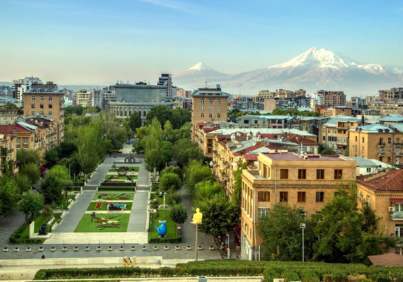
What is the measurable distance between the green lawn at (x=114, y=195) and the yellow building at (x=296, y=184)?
97.3ft

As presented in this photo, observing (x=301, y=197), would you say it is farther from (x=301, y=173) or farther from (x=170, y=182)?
(x=170, y=182)

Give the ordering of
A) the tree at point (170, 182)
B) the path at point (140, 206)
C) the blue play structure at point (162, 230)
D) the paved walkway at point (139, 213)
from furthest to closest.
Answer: the tree at point (170, 182)
the path at point (140, 206)
the paved walkway at point (139, 213)
the blue play structure at point (162, 230)

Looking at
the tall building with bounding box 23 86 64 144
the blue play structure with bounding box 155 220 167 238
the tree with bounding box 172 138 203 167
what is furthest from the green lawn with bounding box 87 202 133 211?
the tall building with bounding box 23 86 64 144

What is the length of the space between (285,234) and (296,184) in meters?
3.80

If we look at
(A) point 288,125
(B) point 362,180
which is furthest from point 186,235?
(A) point 288,125

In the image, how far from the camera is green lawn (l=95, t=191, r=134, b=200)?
65.9m

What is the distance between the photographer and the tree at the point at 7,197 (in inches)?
1969

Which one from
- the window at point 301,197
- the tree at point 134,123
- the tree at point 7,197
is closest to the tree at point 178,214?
the tree at point 7,197

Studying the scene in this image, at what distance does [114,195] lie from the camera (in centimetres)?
6775

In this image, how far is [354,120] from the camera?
93.6 meters

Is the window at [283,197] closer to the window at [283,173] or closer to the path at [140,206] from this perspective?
the window at [283,173]

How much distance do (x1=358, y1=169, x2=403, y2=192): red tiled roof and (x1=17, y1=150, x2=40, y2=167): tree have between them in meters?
43.4

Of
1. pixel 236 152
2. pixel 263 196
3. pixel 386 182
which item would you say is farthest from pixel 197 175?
pixel 386 182

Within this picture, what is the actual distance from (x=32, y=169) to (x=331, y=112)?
82695 mm
